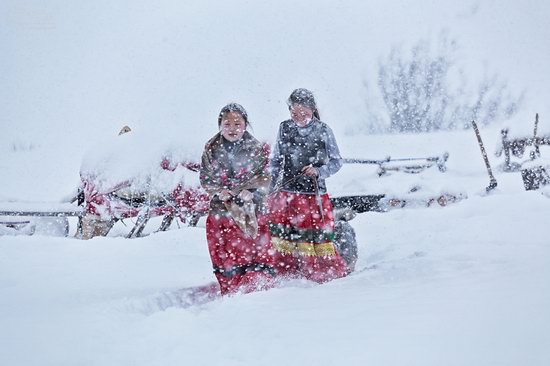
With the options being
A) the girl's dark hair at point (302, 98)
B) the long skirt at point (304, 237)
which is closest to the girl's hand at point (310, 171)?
the long skirt at point (304, 237)

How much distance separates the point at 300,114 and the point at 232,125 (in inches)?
26.6

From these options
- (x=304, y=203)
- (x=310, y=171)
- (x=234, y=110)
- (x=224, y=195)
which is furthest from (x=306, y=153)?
(x=224, y=195)

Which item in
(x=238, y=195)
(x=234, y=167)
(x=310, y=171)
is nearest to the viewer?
(x=238, y=195)

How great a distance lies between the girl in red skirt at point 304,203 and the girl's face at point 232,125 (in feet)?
1.90

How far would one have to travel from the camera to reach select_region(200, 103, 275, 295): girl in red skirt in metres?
3.34

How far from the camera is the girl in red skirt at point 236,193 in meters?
3.34

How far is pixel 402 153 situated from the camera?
18.0m

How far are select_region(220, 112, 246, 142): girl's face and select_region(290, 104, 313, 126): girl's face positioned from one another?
552 mm

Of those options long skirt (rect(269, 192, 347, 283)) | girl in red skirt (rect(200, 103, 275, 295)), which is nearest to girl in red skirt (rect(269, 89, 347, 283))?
A: long skirt (rect(269, 192, 347, 283))

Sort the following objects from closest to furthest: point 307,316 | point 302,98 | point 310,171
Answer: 1. point 307,316
2. point 310,171
3. point 302,98

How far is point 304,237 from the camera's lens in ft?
12.5

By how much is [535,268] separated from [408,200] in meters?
5.86

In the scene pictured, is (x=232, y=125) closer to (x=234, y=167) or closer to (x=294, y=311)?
(x=234, y=167)

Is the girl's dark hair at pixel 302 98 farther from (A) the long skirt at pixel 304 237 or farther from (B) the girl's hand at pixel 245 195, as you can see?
(B) the girl's hand at pixel 245 195
